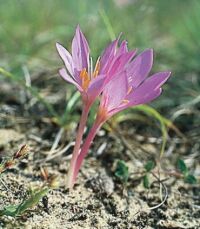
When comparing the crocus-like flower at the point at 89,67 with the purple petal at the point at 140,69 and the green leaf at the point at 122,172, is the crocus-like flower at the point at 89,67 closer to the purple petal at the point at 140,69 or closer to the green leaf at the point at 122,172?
the purple petal at the point at 140,69

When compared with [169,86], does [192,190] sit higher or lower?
lower

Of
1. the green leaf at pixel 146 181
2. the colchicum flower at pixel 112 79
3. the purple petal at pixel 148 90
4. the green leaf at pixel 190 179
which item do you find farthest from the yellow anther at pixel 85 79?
the green leaf at pixel 190 179

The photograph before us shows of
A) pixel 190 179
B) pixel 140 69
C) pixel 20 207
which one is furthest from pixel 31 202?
pixel 190 179

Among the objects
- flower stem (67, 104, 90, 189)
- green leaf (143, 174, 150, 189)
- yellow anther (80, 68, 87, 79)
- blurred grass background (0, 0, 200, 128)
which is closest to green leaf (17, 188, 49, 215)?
flower stem (67, 104, 90, 189)

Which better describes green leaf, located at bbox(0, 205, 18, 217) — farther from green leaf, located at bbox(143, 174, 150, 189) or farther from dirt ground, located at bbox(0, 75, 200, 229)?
green leaf, located at bbox(143, 174, 150, 189)

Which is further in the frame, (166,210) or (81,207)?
(166,210)

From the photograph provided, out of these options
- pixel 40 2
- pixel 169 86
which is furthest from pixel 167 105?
pixel 40 2

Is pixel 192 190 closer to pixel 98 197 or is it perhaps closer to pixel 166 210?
pixel 166 210
